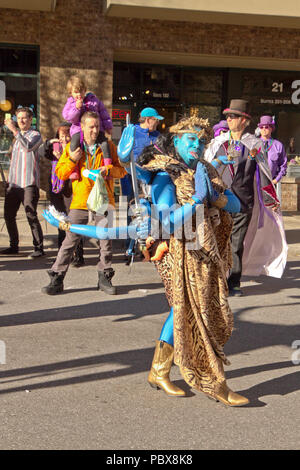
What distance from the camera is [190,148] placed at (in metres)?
3.96

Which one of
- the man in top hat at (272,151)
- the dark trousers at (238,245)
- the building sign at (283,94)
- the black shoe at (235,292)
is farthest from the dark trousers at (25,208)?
the building sign at (283,94)

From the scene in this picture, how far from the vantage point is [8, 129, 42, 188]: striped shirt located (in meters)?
8.88

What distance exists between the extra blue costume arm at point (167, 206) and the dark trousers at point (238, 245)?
3.50m

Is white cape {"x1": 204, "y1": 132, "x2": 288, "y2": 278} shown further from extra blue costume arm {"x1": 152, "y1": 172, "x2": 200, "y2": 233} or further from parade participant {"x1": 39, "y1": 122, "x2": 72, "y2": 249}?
extra blue costume arm {"x1": 152, "y1": 172, "x2": 200, "y2": 233}

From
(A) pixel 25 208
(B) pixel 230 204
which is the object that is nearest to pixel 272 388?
(B) pixel 230 204

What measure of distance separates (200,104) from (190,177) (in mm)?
13190

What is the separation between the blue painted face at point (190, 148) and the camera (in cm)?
396

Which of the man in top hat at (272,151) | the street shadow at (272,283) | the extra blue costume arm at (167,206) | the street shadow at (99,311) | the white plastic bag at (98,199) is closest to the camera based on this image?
the extra blue costume arm at (167,206)

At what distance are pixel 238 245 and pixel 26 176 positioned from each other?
10.9 feet

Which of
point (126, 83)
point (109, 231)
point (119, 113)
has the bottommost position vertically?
point (109, 231)

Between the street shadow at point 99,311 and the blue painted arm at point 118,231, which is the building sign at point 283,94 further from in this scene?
the blue painted arm at point 118,231

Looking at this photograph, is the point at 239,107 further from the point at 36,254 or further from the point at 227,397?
the point at 36,254

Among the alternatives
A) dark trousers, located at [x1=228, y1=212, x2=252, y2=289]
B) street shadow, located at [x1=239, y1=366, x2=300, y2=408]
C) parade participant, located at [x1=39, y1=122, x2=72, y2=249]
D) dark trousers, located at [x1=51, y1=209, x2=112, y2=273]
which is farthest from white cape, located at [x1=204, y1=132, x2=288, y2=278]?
street shadow, located at [x1=239, y1=366, x2=300, y2=408]

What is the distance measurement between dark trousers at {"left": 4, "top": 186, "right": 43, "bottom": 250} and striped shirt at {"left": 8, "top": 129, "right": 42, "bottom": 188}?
10cm
